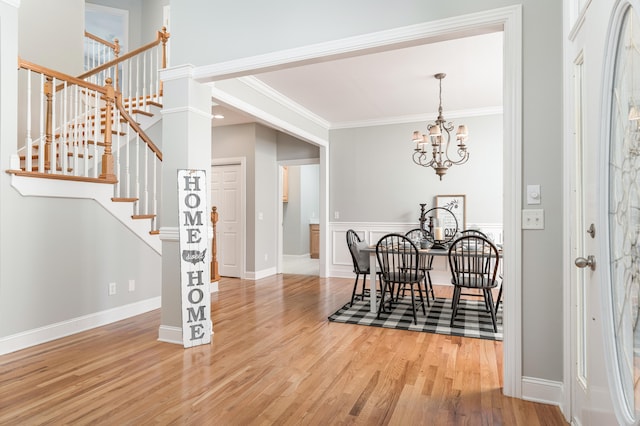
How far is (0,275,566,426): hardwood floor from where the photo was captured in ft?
6.52

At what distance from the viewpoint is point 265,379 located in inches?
95.5

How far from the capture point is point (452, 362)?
2.74 meters

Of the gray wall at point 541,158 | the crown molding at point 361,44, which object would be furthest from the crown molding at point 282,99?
the gray wall at point 541,158

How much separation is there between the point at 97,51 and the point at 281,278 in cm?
556

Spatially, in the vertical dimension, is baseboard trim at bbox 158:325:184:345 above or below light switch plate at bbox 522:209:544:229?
below

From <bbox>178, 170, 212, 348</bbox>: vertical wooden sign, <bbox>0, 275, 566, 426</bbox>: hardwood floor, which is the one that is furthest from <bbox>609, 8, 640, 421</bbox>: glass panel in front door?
<bbox>178, 170, 212, 348</bbox>: vertical wooden sign

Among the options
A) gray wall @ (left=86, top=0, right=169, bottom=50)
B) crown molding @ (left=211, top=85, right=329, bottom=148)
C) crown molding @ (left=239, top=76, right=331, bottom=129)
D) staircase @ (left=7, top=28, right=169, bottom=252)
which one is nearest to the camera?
staircase @ (left=7, top=28, right=169, bottom=252)

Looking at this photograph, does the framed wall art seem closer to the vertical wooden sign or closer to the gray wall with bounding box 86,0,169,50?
the vertical wooden sign

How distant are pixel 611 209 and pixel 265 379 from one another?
212 cm

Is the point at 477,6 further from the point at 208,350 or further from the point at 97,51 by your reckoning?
the point at 97,51

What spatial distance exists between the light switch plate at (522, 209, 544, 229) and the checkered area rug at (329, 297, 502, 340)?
61.7 inches

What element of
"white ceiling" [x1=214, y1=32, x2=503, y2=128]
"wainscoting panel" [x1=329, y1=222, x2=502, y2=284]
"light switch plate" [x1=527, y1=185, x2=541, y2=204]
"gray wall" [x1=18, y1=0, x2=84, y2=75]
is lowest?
"wainscoting panel" [x1=329, y1=222, x2=502, y2=284]

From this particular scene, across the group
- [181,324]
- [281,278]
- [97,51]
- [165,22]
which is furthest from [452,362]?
[97,51]

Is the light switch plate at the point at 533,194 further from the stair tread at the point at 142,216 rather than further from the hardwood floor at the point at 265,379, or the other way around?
the stair tread at the point at 142,216
